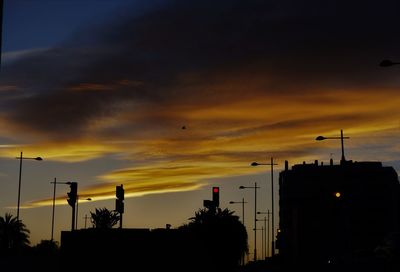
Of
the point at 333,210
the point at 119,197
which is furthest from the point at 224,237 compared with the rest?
the point at 333,210

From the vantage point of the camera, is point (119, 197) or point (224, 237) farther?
point (224, 237)

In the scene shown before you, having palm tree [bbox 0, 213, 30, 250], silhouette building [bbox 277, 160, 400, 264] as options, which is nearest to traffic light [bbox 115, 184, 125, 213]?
palm tree [bbox 0, 213, 30, 250]

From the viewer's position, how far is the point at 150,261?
38.6 metres

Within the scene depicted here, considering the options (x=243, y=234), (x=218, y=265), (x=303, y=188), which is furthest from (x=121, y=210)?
(x=303, y=188)

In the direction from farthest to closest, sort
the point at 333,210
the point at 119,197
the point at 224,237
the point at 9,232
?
the point at 333,210, the point at 9,232, the point at 224,237, the point at 119,197

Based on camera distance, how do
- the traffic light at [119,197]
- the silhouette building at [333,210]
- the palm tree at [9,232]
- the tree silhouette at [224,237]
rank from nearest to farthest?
the traffic light at [119,197] → the tree silhouette at [224,237] → the palm tree at [9,232] → the silhouette building at [333,210]

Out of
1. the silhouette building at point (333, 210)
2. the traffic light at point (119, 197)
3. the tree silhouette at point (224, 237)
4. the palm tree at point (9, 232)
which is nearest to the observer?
the traffic light at point (119, 197)

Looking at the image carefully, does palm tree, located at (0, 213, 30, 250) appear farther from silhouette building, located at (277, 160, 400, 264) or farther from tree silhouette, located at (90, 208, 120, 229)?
silhouette building, located at (277, 160, 400, 264)

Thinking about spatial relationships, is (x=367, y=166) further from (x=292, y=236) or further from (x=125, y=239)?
(x=125, y=239)

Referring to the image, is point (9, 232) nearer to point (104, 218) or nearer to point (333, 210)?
point (104, 218)

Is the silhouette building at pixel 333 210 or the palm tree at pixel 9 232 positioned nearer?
the palm tree at pixel 9 232

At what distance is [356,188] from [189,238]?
13314 centimetres

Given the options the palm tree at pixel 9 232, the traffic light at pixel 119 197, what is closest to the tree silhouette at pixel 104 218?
the palm tree at pixel 9 232

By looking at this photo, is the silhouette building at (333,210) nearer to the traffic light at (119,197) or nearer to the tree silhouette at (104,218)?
the tree silhouette at (104,218)
